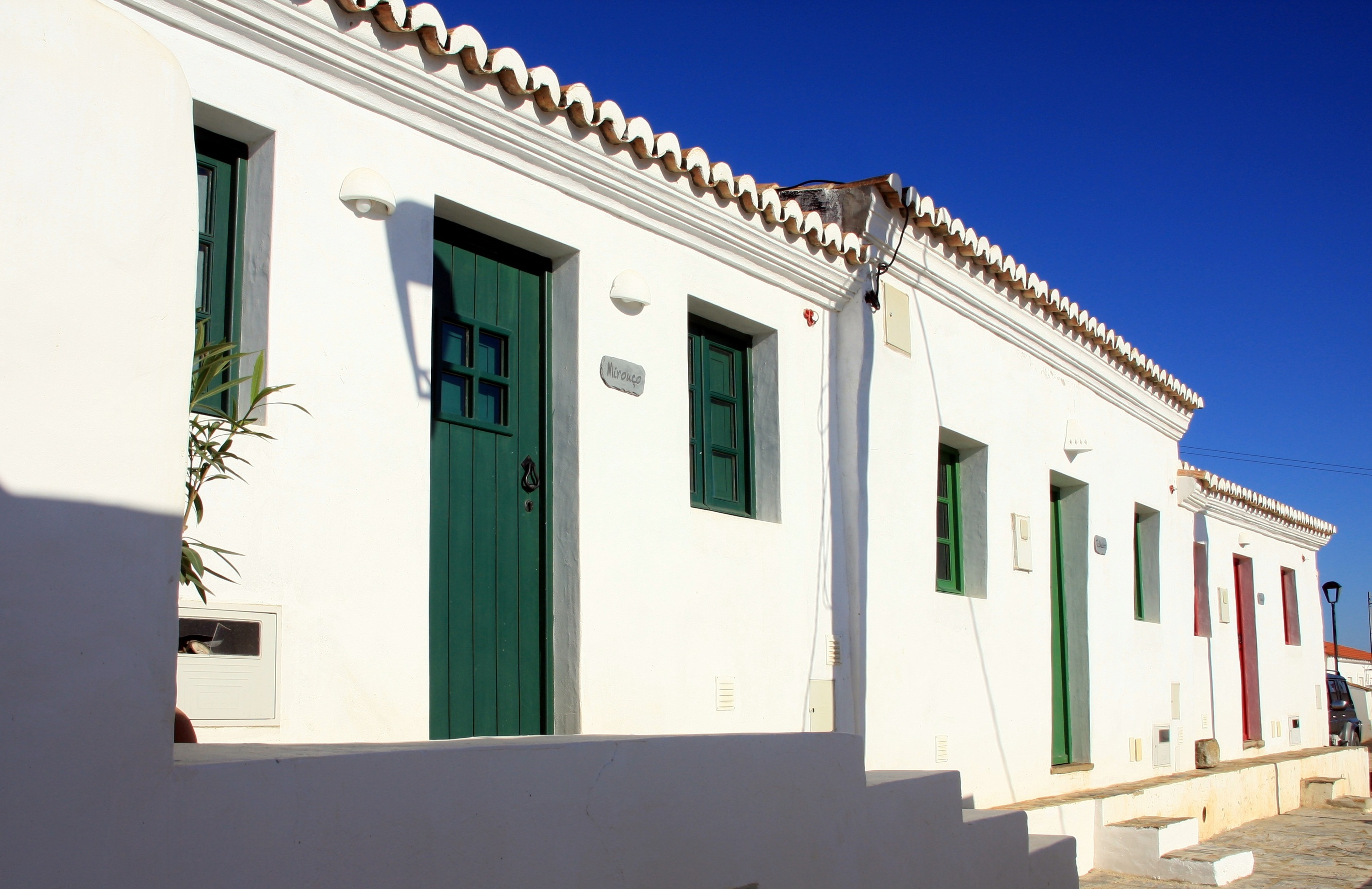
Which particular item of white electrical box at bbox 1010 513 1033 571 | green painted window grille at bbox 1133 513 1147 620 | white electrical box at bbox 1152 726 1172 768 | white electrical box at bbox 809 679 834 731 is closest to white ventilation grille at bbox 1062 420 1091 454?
white electrical box at bbox 1010 513 1033 571

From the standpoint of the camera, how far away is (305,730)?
452cm

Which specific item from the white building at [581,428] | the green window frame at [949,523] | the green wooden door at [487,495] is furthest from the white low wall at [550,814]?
the green window frame at [949,523]

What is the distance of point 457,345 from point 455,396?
232mm

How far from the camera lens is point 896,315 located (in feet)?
27.0

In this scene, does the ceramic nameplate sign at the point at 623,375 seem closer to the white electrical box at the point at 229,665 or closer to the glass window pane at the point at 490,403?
the glass window pane at the point at 490,403

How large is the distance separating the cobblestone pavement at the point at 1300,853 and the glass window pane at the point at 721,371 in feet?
14.6

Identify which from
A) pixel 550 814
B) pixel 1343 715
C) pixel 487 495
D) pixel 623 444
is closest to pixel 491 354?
pixel 487 495

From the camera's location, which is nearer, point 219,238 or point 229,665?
point 229,665

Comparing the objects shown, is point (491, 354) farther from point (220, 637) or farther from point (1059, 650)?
point (1059, 650)

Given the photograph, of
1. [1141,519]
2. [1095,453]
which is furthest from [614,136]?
[1141,519]

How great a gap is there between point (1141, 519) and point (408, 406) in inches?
387

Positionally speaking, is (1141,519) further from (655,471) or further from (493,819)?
(493,819)

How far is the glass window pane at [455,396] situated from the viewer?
18.0ft

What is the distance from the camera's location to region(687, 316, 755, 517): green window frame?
22.7 ft
